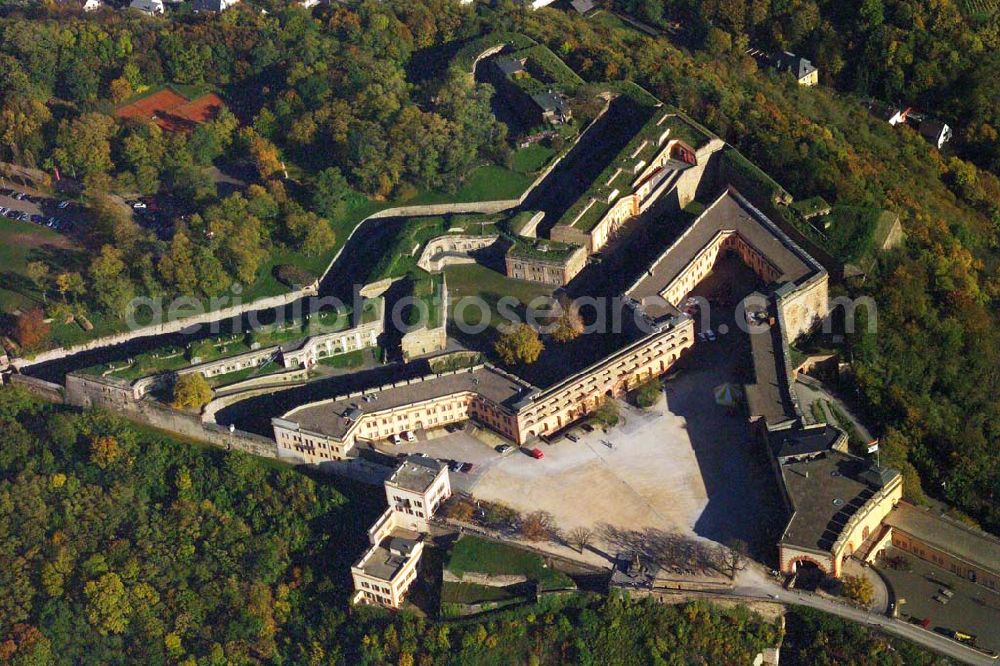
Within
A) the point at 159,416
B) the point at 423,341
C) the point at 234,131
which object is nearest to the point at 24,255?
the point at 234,131

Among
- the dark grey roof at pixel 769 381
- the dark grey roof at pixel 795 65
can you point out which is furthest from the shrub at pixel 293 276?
the dark grey roof at pixel 795 65

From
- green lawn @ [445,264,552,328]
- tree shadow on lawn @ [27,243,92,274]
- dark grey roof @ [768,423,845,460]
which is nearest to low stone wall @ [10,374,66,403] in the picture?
tree shadow on lawn @ [27,243,92,274]

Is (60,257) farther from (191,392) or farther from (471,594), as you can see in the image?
(471,594)

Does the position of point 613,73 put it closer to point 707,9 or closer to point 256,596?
point 707,9

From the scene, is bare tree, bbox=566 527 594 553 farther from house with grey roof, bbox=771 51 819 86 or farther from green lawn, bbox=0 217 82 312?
house with grey roof, bbox=771 51 819 86

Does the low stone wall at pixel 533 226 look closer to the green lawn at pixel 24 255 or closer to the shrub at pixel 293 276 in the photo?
the shrub at pixel 293 276

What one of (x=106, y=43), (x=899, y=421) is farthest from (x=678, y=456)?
(x=106, y=43)
